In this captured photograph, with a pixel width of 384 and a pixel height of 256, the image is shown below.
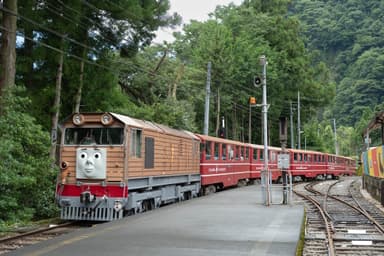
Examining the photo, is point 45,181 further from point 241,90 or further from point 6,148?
point 241,90

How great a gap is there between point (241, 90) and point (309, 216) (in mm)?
32255

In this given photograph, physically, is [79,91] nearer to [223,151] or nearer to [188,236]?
[223,151]

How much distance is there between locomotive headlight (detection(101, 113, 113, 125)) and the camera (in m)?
13.5

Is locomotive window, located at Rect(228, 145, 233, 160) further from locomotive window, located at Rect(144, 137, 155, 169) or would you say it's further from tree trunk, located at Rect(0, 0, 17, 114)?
tree trunk, located at Rect(0, 0, 17, 114)

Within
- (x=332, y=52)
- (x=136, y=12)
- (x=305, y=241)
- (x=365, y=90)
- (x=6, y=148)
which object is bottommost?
(x=305, y=241)

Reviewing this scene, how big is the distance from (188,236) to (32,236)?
12.0ft

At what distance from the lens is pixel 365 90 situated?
88.3m

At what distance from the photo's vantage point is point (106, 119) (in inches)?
533

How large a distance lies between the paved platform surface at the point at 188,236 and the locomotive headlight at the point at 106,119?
105 inches

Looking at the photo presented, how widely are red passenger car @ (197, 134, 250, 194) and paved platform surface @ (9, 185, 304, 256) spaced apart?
771 cm

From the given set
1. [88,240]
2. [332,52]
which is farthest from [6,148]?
[332,52]

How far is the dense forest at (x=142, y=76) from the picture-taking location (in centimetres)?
1478

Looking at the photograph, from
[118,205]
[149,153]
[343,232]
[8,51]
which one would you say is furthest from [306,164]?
[8,51]

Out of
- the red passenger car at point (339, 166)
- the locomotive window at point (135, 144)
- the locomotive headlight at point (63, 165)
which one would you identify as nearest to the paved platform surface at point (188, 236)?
the locomotive window at point (135, 144)
